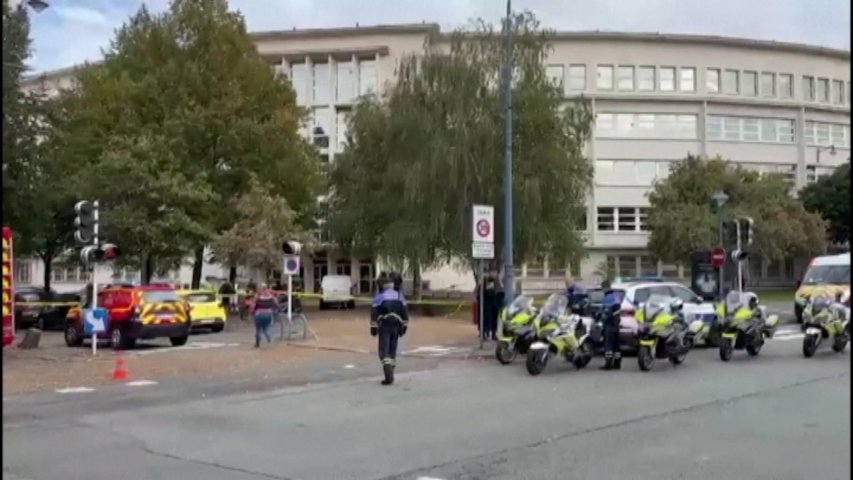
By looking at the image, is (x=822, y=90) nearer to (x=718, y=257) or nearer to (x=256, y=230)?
(x=718, y=257)

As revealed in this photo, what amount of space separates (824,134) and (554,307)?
6562 centimetres

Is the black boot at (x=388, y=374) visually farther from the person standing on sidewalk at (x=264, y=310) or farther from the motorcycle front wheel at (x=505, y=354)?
the person standing on sidewalk at (x=264, y=310)

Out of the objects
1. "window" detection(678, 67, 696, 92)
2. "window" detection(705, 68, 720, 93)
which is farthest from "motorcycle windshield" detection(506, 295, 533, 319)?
"window" detection(705, 68, 720, 93)

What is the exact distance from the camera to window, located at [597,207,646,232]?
6981cm

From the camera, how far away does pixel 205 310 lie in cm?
2856

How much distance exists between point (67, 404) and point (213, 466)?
5.40 meters

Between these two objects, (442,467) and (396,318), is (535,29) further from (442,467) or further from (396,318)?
(442,467)

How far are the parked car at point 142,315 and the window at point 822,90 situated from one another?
211 ft

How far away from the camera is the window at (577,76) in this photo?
233 ft

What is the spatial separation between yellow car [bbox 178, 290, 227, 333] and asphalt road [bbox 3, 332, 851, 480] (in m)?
13.7

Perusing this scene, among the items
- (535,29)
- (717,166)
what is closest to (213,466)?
(535,29)

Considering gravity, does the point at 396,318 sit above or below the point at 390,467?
above

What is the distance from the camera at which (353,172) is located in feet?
134

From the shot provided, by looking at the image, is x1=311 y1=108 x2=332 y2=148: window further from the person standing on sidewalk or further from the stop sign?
the person standing on sidewalk
